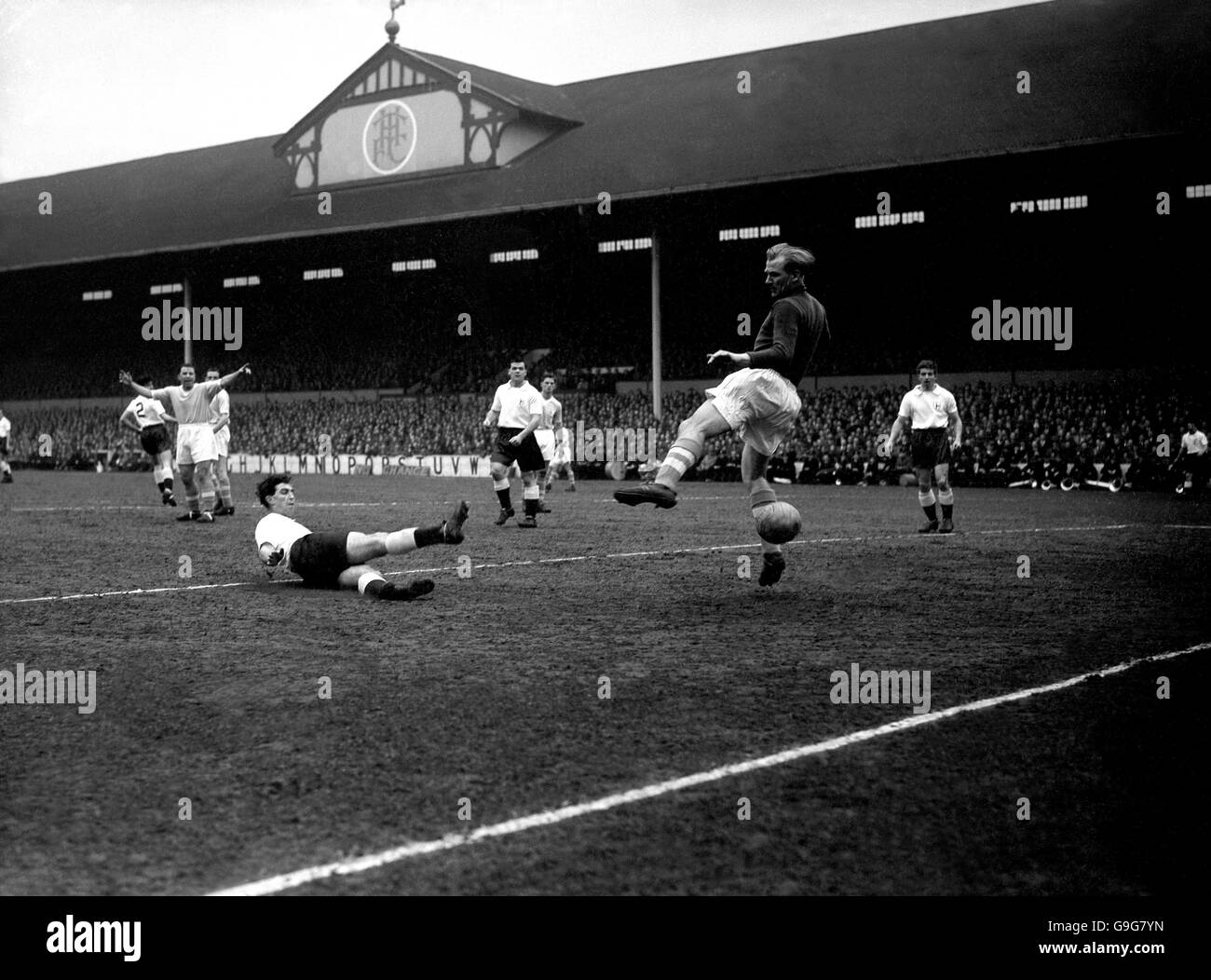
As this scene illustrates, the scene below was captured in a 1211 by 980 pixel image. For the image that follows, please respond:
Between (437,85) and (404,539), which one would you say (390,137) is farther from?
(404,539)

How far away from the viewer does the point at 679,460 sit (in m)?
7.32

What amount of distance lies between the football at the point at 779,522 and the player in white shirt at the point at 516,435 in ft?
21.1

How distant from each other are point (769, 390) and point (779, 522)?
82 centimetres

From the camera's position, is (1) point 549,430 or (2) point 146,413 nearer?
(2) point 146,413

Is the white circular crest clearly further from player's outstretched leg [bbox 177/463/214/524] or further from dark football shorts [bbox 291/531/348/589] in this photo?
dark football shorts [bbox 291/531/348/589]

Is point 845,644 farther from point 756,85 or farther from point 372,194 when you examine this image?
point 372,194

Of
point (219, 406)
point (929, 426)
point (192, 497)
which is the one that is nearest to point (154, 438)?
point (219, 406)

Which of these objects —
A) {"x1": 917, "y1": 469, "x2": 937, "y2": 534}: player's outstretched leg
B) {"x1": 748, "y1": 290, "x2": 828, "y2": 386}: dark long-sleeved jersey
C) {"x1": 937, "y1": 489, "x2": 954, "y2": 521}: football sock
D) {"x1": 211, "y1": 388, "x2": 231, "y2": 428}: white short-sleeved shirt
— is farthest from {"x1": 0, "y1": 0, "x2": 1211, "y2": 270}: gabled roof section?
{"x1": 748, "y1": 290, "x2": 828, "y2": 386}: dark long-sleeved jersey

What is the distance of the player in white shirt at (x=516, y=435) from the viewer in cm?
1414

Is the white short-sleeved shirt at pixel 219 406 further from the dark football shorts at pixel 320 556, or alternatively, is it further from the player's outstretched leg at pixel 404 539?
→ the player's outstretched leg at pixel 404 539

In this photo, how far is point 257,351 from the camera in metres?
45.7

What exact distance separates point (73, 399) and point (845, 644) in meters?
48.9

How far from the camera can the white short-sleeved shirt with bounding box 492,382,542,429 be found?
1448 centimetres
